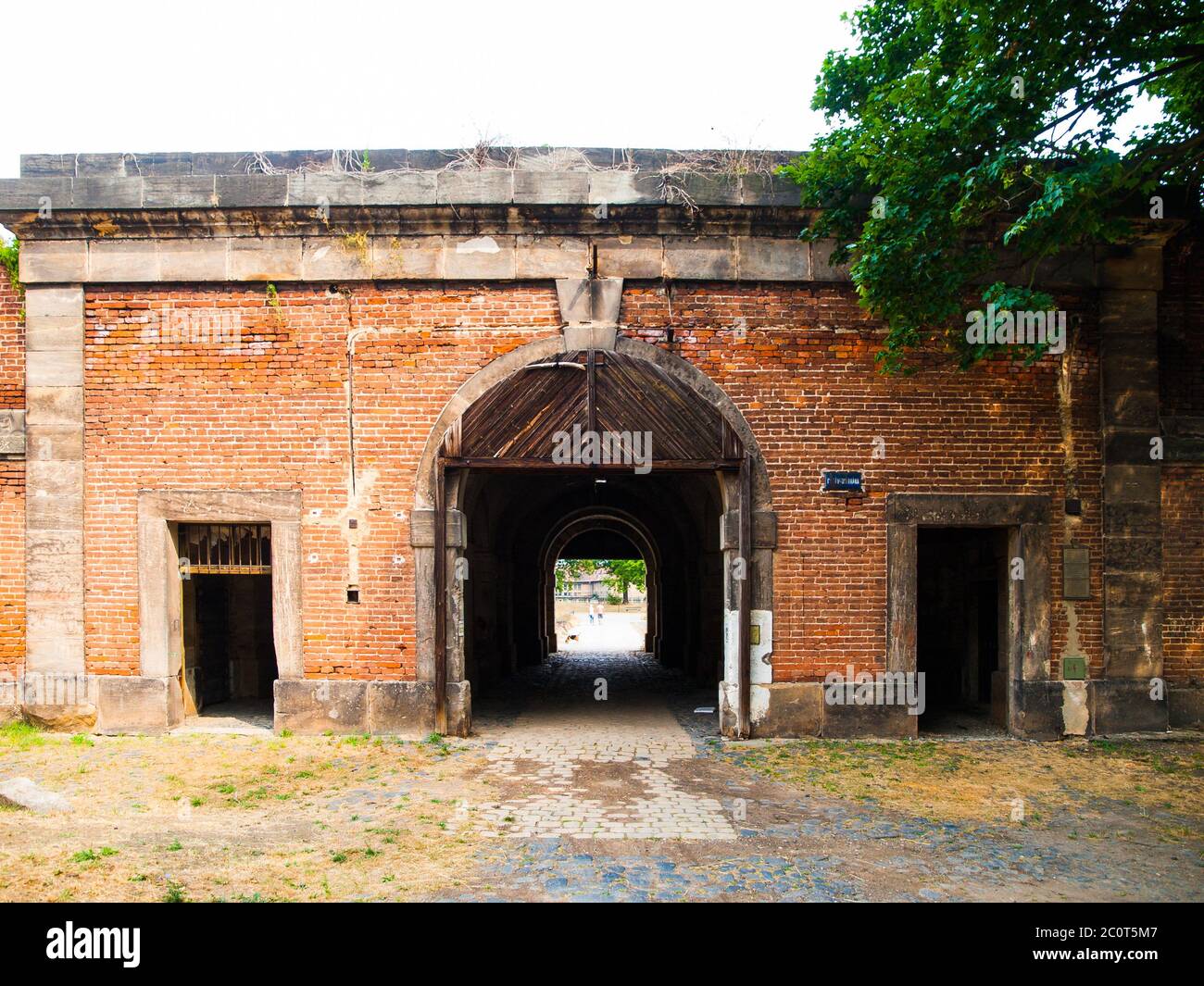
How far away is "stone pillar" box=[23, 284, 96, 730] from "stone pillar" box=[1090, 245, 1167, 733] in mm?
11401

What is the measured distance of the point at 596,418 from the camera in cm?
919

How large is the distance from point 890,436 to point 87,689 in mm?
9406

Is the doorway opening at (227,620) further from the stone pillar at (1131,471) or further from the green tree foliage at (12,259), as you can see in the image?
the stone pillar at (1131,471)

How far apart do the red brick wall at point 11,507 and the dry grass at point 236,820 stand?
1011mm

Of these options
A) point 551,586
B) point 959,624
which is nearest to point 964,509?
point 959,624

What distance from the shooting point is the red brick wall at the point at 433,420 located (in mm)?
9266

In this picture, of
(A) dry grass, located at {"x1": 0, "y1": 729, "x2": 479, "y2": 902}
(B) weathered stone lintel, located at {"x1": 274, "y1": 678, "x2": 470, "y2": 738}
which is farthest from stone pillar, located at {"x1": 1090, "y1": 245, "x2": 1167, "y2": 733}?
(B) weathered stone lintel, located at {"x1": 274, "y1": 678, "x2": 470, "y2": 738}

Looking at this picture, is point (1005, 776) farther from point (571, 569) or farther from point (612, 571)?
point (571, 569)

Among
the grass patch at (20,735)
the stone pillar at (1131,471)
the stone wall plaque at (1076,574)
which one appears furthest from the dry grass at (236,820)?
the stone pillar at (1131,471)

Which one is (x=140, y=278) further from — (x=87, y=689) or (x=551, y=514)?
(x=551, y=514)

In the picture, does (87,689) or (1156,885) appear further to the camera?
(87,689)

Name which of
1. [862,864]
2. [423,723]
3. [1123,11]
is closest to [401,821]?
[423,723]

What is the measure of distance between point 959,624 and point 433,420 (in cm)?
790

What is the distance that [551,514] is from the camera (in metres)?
19.2
